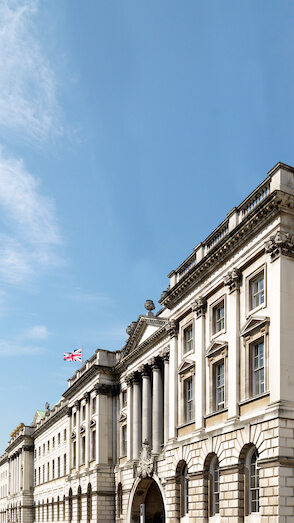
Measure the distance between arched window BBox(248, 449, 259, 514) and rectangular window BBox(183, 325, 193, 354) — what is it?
1031 cm

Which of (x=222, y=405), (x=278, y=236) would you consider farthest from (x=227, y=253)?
(x=222, y=405)

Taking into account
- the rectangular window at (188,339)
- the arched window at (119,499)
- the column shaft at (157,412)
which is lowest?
the arched window at (119,499)

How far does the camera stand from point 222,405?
115 feet

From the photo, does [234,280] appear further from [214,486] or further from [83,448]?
[83,448]

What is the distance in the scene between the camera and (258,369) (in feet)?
103

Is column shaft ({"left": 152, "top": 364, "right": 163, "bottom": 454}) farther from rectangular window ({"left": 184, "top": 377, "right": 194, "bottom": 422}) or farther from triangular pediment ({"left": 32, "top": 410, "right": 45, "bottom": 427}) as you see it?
triangular pediment ({"left": 32, "top": 410, "right": 45, "bottom": 427})

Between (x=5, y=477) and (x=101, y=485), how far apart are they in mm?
82850

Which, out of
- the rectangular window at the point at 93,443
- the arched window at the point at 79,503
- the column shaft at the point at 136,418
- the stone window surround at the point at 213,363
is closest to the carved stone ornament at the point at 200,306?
the stone window surround at the point at 213,363

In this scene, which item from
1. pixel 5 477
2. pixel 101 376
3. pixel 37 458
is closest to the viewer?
pixel 101 376

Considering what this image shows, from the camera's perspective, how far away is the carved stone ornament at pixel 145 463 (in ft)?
161

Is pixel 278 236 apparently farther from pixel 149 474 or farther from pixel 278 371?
pixel 149 474

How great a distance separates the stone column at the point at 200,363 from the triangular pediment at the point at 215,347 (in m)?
0.92

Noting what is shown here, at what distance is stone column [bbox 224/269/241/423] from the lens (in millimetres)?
32656

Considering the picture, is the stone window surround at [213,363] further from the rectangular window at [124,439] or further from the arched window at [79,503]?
the arched window at [79,503]
